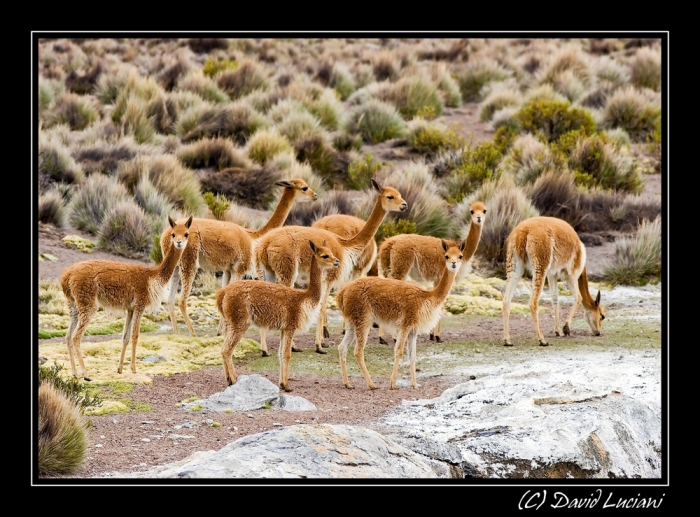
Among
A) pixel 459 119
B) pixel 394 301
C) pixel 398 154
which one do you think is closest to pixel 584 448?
pixel 394 301

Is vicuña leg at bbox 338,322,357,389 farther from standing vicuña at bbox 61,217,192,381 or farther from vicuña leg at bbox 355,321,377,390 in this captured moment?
standing vicuña at bbox 61,217,192,381

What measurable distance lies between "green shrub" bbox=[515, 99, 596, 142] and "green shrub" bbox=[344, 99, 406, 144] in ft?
10.2

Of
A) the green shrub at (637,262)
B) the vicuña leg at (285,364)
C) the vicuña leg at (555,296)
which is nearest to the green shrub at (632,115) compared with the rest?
the green shrub at (637,262)

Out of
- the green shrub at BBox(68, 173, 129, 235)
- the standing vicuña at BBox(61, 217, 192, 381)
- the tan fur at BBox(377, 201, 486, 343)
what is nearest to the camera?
the standing vicuña at BBox(61, 217, 192, 381)

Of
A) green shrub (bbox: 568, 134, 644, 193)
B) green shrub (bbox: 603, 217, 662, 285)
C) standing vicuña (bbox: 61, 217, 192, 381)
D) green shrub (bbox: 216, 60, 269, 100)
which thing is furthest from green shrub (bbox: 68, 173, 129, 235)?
green shrub (bbox: 216, 60, 269, 100)

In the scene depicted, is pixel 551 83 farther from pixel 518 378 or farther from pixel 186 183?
pixel 518 378

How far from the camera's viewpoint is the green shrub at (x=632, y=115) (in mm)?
25859

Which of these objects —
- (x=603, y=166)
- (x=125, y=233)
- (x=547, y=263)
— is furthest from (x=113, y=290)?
(x=603, y=166)

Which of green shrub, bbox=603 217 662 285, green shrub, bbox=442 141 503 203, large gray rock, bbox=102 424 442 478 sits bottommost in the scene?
large gray rock, bbox=102 424 442 478

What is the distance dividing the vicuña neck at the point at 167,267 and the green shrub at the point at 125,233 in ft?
18.0

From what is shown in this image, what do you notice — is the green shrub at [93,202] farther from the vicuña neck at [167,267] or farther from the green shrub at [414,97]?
Result: the green shrub at [414,97]

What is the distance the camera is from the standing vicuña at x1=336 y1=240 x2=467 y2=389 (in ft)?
33.2

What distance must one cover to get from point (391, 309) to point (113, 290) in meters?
2.87

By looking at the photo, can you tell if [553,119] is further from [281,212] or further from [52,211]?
[281,212]
